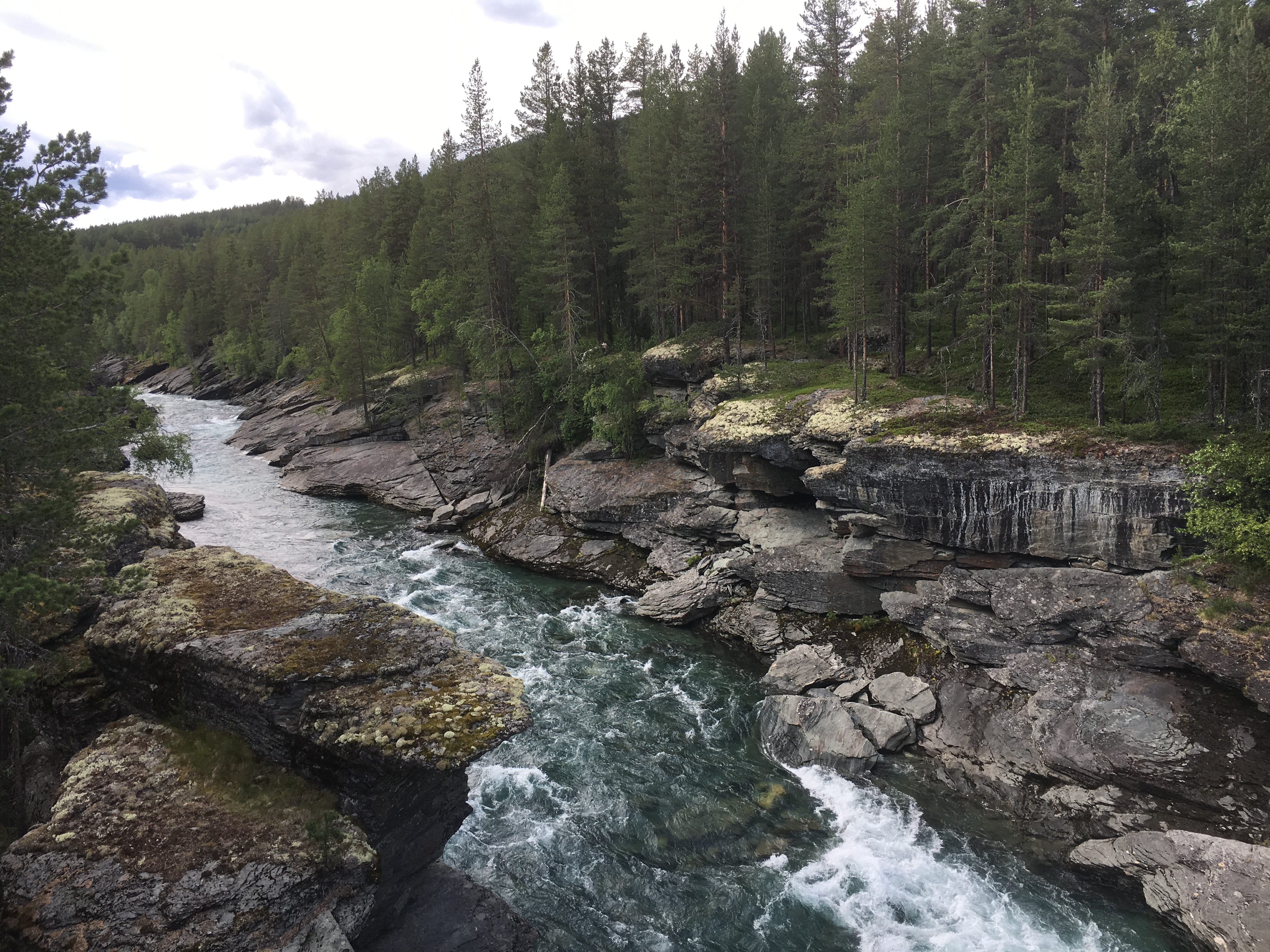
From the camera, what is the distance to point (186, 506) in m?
33.8

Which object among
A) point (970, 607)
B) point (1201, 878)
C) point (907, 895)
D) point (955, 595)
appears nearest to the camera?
point (1201, 878)

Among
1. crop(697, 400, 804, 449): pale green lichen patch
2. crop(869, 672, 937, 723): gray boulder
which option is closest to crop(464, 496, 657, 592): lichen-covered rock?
crop(697, 400, 804, 449): pale green lichen patch

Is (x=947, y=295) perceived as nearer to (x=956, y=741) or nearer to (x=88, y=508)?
(x=956, y=741)

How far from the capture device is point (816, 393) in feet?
90.0

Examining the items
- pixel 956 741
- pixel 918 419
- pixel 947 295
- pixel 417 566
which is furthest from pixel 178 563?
pixel 947 295

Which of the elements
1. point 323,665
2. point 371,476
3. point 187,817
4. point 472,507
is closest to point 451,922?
point 187,817

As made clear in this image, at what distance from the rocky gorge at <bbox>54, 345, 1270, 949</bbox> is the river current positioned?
43.8 inches

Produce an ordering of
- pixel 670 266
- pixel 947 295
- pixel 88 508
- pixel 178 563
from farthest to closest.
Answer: pixel 670 266, pixel 947 295, pixel 88 508, pixel 178 563

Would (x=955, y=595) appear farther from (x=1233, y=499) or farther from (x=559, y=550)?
(x=559, y=550)

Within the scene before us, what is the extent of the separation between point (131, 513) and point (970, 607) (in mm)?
29603

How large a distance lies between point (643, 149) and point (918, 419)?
25390mm

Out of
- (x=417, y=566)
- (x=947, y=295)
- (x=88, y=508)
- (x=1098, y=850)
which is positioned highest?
(x=947, y=295)

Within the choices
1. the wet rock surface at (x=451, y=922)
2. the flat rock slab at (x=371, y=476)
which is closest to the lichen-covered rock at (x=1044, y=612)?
the wet rock surface at (x=451, y=922)

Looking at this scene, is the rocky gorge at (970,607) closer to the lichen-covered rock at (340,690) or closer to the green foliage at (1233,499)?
the green foliage at (1233,499)
